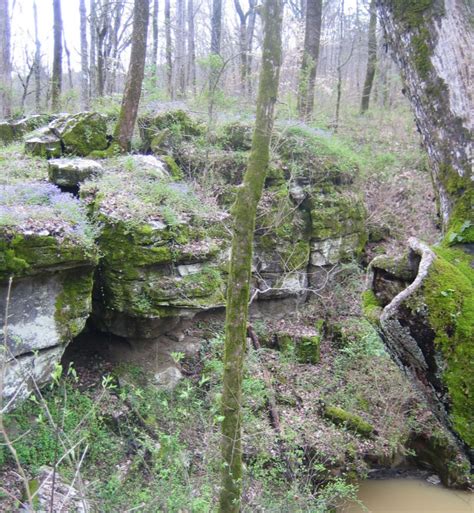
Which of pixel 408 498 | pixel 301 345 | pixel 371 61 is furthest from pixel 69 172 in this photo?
pixel 371 61

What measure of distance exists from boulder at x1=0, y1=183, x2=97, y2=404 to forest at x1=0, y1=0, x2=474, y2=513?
0.03 m

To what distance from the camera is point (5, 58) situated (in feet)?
48.9

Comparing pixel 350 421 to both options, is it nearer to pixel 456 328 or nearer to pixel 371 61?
pixel 456 328

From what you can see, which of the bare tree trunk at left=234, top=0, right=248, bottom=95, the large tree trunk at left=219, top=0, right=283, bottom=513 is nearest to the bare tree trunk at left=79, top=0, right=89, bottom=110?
the bare tree trunk at left=234, top=0, right=248, bottom=95

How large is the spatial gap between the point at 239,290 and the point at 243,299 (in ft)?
0.34

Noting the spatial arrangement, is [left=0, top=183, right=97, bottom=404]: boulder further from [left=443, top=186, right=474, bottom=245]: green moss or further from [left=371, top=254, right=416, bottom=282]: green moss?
[left=443, top=186, right=474, bottom=245]: green moss

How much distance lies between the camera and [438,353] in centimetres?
189

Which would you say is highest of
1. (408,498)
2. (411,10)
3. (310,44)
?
(310,44)

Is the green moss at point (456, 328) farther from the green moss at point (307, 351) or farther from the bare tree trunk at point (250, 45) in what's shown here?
the bare tree trunk at point (250, 45)

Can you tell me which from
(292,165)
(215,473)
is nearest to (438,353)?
(215,473)

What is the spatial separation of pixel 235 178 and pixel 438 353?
29.2 ft

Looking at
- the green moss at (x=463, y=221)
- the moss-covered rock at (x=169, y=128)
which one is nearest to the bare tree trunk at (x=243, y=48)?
the moss-covered rock at (x=169, y=128)

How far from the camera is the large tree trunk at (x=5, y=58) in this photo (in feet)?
47.5

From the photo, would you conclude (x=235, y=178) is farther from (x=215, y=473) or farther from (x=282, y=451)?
(x=215, y=473)
